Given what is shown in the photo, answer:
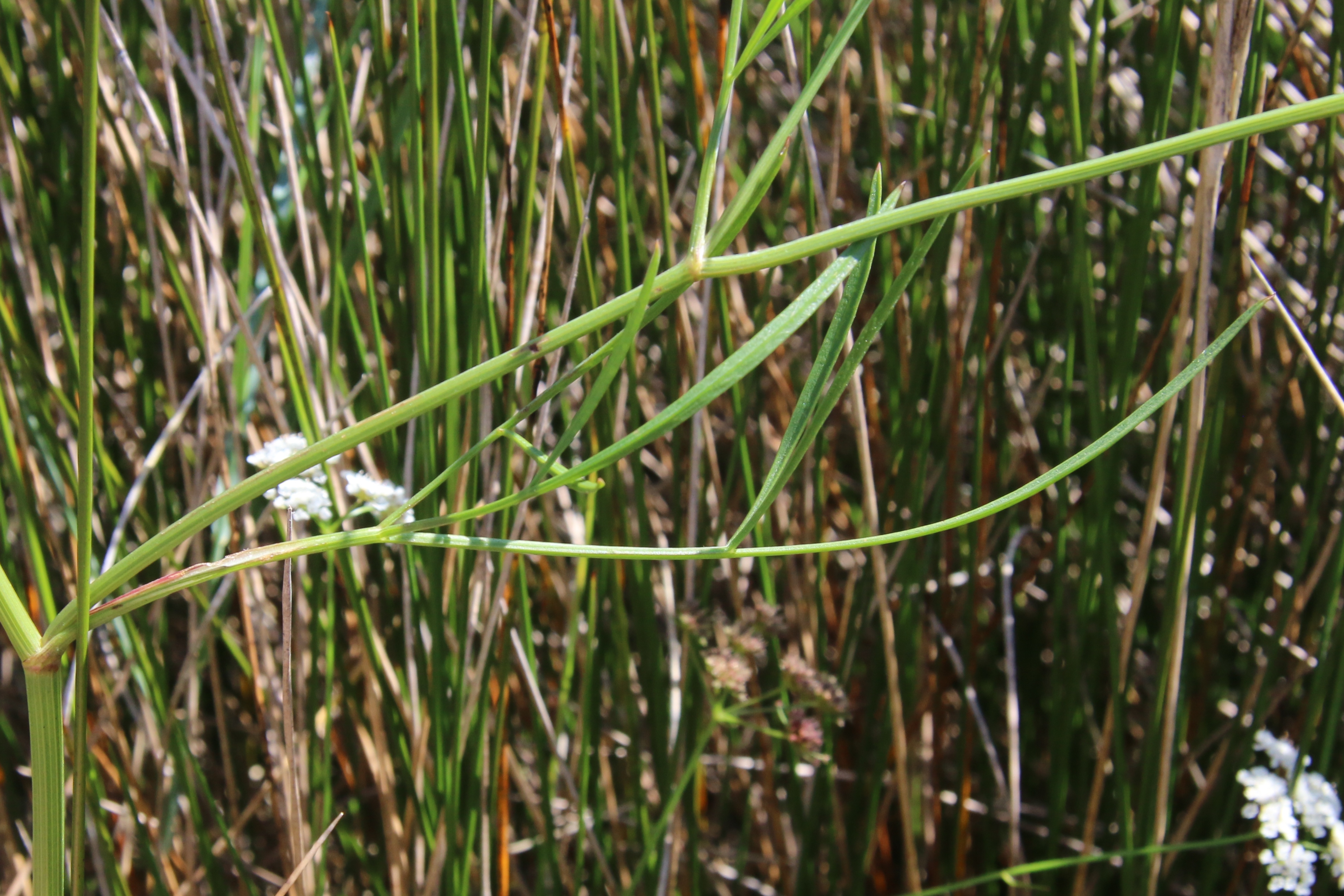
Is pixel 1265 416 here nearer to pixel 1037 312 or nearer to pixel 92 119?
pixel 1037 312

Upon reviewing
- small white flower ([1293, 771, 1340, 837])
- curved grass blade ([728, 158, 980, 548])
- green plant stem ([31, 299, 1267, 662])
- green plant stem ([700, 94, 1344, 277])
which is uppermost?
green plant stem ([700, 94, 1344, 277])

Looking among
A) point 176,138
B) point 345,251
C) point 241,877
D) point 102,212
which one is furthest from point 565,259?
point 241,877

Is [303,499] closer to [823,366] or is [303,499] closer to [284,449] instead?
[284,449]

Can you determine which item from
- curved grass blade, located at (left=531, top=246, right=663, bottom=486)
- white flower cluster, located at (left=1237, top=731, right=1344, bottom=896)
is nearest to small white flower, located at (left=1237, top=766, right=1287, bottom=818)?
white flower cluster, located at (left=1237, top=731, right=1344, bottom=896)

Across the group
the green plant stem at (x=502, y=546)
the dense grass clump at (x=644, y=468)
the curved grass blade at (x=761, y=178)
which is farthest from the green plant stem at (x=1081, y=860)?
the curved grass blade at (x=761, y=178)

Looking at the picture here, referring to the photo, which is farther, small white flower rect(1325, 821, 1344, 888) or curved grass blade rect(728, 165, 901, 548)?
small white flower rect(1325, 821, 1344, 888)

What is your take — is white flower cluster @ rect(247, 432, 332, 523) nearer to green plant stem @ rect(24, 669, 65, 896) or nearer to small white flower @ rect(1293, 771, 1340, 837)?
green plant stem @ rect(24, 669, 65, 896)

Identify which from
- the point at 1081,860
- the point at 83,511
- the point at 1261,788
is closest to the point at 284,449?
the point at 83,511
